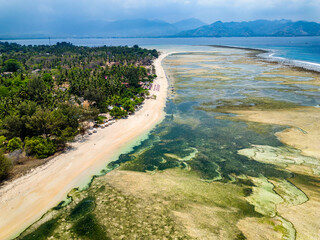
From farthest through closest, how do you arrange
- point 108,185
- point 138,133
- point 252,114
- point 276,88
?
point 276,88 → point 252,114 → point 138,133 → point 108,185

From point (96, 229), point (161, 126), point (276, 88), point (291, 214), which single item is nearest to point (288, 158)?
point (291, 214)

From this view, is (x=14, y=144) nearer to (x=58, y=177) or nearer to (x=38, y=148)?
(x=38, y=148)

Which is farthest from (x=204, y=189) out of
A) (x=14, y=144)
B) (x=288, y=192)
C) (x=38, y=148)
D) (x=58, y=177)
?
(x=14, y=144)

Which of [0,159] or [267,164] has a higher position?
[0,159]

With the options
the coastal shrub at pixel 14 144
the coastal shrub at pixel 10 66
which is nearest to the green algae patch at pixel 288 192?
the coastal shrub at pixel 14 144

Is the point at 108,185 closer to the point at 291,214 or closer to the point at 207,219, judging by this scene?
the point at 207,219

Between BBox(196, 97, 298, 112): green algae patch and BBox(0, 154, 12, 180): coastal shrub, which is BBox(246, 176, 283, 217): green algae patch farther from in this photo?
BBox(196, 97, 298, 112): green algae patch

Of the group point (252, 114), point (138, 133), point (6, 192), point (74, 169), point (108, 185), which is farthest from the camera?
point (252, 114)

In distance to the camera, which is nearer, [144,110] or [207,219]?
[207,219]
